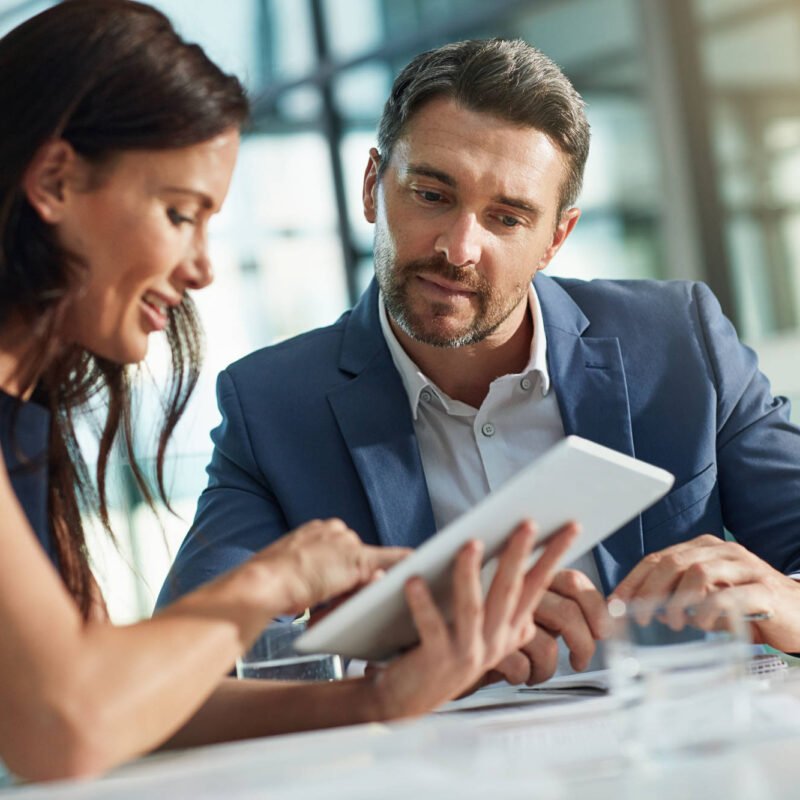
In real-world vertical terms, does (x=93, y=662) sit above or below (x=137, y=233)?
below

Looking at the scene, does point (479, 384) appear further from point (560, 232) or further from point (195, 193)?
Answer: point (195, 193)

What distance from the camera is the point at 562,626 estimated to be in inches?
58.7

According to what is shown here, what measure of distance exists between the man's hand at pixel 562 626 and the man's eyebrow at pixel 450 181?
666 millimetres

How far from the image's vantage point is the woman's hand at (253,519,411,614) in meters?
1.15

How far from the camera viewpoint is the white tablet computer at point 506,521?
42.2 inches

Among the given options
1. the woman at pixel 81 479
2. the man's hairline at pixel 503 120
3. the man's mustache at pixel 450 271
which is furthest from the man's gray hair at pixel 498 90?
the woman at pixel 81 479

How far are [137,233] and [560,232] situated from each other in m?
1.08

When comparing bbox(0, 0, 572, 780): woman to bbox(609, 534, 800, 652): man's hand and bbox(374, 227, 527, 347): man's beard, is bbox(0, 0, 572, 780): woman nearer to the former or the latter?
bbox(609, 534, 800, 652): man's hand

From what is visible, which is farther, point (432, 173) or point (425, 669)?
point (432, 173)

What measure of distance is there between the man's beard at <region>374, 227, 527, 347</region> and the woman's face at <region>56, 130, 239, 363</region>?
62 centimetres

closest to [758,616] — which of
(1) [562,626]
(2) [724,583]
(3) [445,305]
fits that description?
(2) [724,583]

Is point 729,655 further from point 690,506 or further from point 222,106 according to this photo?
point 690,506

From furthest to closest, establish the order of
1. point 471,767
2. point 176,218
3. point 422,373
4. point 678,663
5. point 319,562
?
1. point 422,373
2. point 176,218
3. point 319,562
4. point 678,663
5. point 471,767

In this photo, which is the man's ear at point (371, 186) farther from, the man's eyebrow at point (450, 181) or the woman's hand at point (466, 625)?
the woman's hand at point (466, 625)
